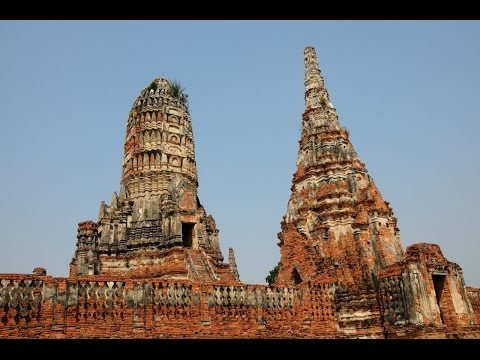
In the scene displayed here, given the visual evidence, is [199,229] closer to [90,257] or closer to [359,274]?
[90,257]

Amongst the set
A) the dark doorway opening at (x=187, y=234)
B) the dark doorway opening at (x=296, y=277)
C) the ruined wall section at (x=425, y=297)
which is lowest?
the ruined wall section at (x=425, y=297)

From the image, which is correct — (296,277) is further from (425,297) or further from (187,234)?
(187,234)

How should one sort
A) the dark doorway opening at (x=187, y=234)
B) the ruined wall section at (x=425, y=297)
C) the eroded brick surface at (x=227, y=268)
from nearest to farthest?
the eroded brick surface at (x=227, y=268), the ruined wall section at (x=425, y=297), the dark doorway opening at (x=187, y=234)

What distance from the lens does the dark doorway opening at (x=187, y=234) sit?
2759 cm

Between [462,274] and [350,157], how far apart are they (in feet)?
25.5

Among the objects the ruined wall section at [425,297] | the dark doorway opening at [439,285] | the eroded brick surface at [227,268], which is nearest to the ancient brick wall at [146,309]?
the eroded brick surface at [227,268]

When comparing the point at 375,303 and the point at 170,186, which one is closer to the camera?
the point at 375,303

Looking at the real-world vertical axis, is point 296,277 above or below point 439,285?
above

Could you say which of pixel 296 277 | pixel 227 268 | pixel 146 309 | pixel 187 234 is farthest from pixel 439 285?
pixel 187 234

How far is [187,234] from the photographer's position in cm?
2795

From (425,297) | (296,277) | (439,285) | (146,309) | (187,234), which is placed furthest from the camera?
(187,234)

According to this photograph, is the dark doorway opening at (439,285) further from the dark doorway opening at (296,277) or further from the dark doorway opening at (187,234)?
the dark doorway opening at (187,234)
